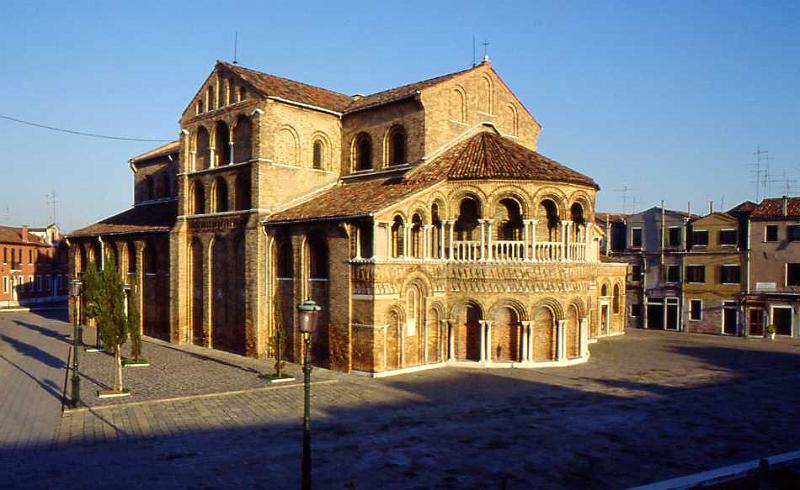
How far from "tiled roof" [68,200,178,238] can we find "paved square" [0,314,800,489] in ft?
39.2

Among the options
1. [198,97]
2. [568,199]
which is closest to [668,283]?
[568,199]

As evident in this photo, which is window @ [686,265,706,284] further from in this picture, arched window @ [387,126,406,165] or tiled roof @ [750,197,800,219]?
arched window @ [387,126,406,165]

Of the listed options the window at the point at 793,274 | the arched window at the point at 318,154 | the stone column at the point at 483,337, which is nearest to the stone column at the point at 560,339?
the stone column at the point at 483,337

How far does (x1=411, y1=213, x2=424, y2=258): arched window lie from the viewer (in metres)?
26.4

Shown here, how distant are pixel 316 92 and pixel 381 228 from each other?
12116mm

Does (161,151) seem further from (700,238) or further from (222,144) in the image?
(700,238)

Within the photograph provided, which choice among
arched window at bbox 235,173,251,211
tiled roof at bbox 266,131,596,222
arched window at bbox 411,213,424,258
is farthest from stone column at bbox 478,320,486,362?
arched window at bbox 235,173,251,211

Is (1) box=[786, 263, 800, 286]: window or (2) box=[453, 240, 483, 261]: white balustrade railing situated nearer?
(2) box=[453, 240, 483, 261]: white balustrade railing

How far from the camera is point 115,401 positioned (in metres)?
19.6

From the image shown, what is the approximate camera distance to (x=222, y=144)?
31969 mm

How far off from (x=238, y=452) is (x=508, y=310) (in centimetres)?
1460

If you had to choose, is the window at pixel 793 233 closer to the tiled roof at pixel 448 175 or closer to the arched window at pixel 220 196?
the tiled roof at pixel 448 175

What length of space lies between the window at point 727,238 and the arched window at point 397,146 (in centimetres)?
2403

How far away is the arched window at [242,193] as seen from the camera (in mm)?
30156
